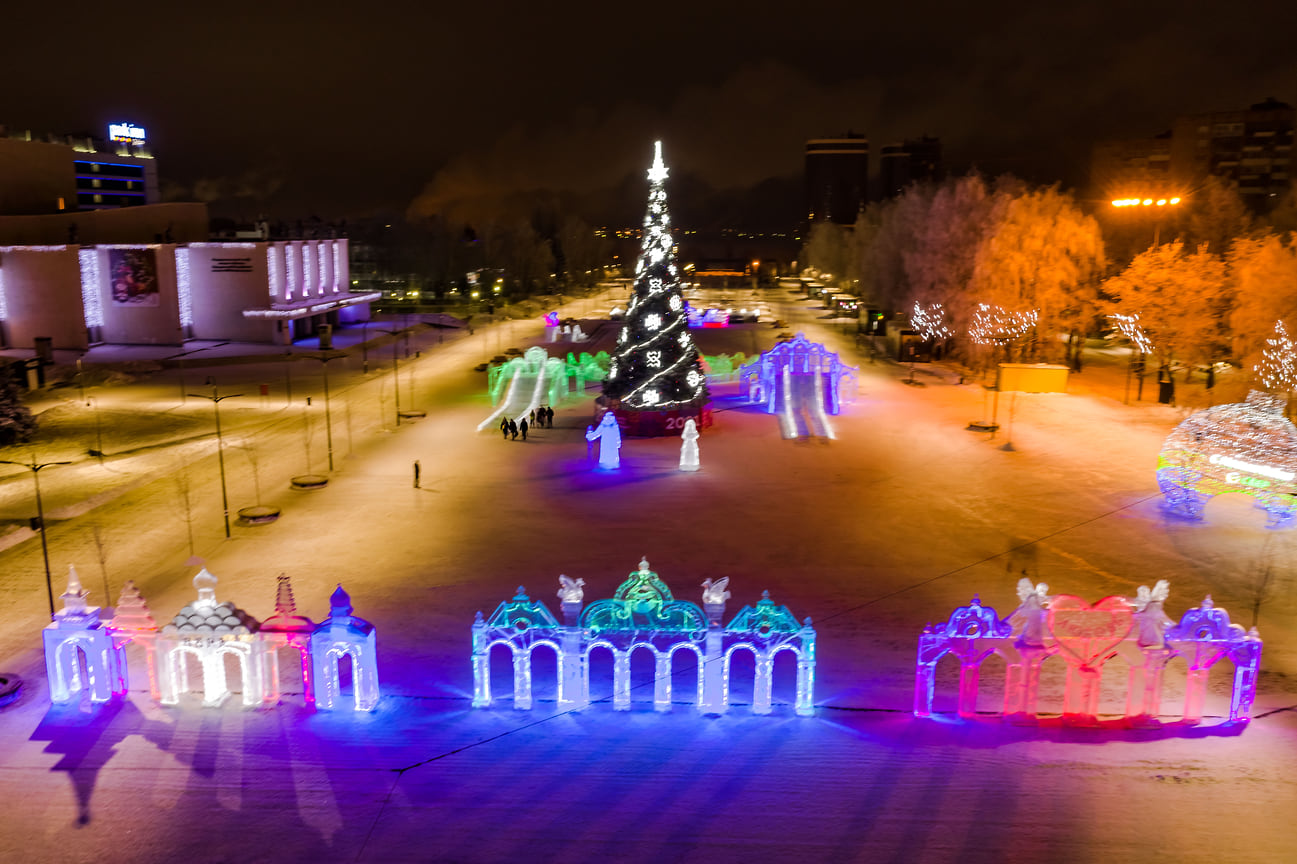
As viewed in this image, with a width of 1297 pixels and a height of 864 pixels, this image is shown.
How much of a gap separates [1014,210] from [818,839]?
41.9 meters

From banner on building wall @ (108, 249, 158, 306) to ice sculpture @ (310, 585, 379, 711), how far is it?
46.0 metres

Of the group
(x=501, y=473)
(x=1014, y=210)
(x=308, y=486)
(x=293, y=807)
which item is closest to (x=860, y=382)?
(x=1014, y=210)

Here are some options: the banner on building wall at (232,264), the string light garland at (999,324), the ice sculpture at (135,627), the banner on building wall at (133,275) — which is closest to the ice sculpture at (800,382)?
the string light garland at (999,324)

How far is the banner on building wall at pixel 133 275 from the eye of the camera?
5012 centimetres

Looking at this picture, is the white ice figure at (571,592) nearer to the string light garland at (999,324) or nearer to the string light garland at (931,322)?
the string light garland at (999,324)

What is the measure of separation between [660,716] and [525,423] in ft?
59.6

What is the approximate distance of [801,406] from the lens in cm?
3500

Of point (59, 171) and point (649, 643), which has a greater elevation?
point (59, 171)

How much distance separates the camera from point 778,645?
39.5 feet

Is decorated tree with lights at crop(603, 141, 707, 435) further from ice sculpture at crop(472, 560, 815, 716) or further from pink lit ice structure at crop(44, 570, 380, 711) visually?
pink lit ice structure at crop(44, 570, 380, 711)

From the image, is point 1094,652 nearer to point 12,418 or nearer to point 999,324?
point 12,418

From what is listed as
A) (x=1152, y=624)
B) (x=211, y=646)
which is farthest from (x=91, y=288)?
(x=1152, y=624)

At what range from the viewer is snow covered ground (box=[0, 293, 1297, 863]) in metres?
9.82

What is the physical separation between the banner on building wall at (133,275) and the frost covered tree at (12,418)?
2274cm
